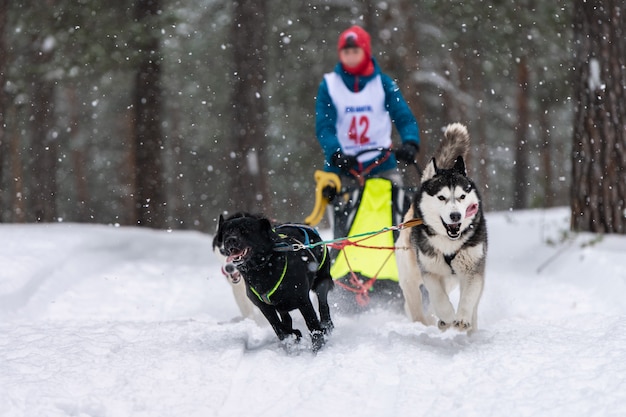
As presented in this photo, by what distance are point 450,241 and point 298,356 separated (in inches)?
46.5

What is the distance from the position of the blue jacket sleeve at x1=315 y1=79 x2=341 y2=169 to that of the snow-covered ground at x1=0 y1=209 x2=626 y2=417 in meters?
1.36

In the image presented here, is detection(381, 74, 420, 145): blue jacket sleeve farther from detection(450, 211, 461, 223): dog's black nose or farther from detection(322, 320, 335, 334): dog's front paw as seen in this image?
detection(322, 320, 335, 334): dog's front paw

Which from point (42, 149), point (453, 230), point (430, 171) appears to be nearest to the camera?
point (453, 230)

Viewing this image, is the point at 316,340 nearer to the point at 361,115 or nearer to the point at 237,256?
the point at 237,256

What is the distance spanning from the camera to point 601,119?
7.90 meters

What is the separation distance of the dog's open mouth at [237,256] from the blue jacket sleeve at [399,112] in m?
2.47

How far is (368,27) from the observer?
44.3 ft

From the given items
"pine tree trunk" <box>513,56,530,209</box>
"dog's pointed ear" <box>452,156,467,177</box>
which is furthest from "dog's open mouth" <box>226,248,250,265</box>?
"pine tree trunk" <box>513,56,530,209</box>

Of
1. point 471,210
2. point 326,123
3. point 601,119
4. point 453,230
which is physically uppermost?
point 326,123

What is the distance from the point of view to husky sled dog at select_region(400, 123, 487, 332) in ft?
14.3

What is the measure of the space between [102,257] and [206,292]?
1.45 meters

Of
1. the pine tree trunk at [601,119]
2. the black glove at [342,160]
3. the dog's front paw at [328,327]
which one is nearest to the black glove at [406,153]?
the black glove at [342,160]

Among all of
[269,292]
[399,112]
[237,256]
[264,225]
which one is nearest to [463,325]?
[269,292]

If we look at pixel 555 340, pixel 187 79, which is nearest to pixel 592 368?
pixel 555 340
